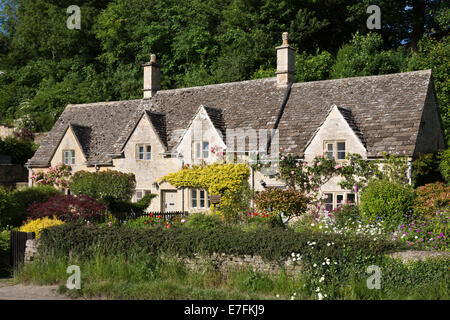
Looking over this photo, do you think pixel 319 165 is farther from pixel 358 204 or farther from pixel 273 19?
pixel 273 19

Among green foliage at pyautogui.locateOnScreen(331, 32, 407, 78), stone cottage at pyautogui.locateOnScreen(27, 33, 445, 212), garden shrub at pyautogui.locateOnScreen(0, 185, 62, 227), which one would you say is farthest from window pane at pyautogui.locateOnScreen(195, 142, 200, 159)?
green foliage at pyautogui.locateOnScreen(331, 32, 407, 78)

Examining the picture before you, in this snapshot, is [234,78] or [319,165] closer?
[319,165]

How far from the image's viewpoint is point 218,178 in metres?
24.2

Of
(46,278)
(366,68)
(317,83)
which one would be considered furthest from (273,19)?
(46,278)

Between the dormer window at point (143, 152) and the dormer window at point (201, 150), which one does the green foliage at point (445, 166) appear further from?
the dormer window at point (143, 152)

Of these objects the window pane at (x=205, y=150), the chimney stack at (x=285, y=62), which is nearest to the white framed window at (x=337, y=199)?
the window pane at (x=205, y=150)

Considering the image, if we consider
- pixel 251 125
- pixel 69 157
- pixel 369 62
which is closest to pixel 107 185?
pixel 69 157

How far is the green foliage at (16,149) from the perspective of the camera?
117 feet

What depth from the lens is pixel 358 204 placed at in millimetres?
21234

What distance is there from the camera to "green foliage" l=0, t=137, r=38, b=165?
35.5 metres

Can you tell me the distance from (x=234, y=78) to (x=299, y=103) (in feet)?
46.6

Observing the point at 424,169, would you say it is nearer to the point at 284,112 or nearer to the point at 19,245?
the point at 284,112

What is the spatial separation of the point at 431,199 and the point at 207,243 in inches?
367

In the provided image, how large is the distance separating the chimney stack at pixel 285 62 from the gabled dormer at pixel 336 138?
5.43m
